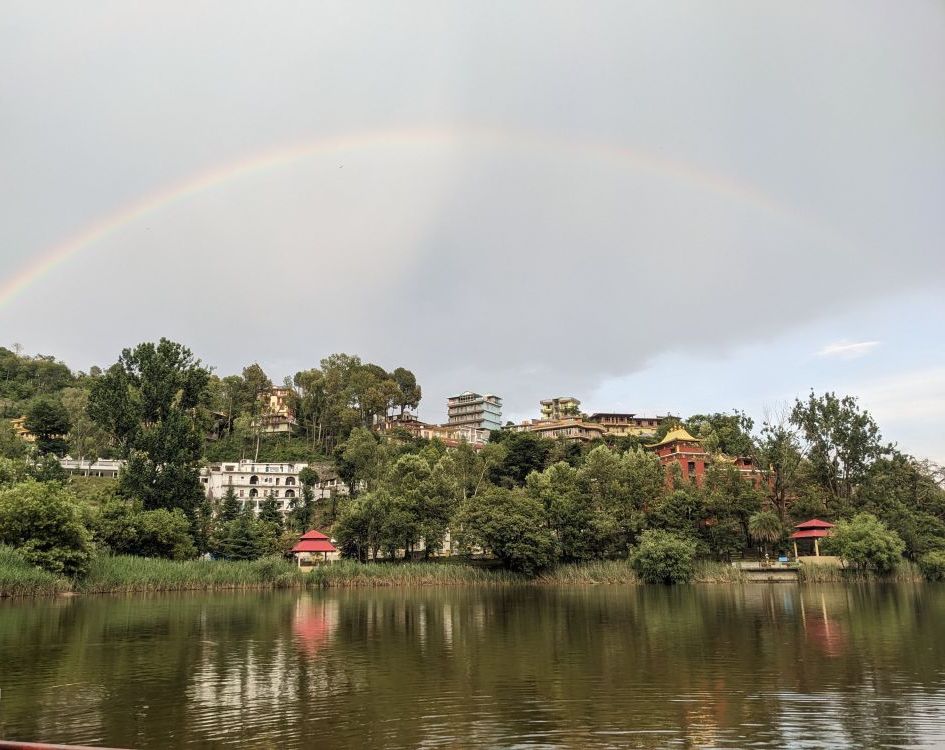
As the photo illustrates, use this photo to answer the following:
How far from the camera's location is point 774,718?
13.5 metres

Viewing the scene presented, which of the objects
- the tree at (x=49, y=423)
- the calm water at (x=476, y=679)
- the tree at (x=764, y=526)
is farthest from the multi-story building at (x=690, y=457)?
the tree at (x=49, y=423)

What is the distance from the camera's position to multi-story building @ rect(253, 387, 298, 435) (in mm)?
134625

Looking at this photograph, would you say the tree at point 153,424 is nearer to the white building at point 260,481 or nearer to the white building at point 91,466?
the white building at point 260,481

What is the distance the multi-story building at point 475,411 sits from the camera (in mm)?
188250

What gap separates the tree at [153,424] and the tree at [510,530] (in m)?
25.2

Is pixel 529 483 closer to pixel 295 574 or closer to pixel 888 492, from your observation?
pixel 295 574

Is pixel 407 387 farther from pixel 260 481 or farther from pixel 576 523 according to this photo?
pixel 576 523

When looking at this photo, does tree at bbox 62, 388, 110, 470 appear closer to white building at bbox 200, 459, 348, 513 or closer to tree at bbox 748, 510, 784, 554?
white building at bbox 200, 459, 348, 513

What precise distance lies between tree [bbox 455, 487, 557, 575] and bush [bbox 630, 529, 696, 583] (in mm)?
7947

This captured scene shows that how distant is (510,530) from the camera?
207ft

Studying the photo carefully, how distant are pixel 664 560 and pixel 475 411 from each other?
12887 centimetres

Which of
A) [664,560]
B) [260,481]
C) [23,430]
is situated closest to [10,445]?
[260,481]

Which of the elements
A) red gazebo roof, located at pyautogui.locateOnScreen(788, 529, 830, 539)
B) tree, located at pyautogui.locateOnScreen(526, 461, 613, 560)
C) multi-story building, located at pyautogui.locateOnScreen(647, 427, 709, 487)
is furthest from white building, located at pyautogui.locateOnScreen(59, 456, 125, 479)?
red gazebo roof, located at pyautogui.locateOnScreen(788, 529, 830, 539)

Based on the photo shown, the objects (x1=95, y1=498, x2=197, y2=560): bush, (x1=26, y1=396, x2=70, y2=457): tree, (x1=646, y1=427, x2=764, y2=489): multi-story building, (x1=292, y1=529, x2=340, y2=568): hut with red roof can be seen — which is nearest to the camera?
(x1=95, y1=498, x2=197, y2=560): bush
